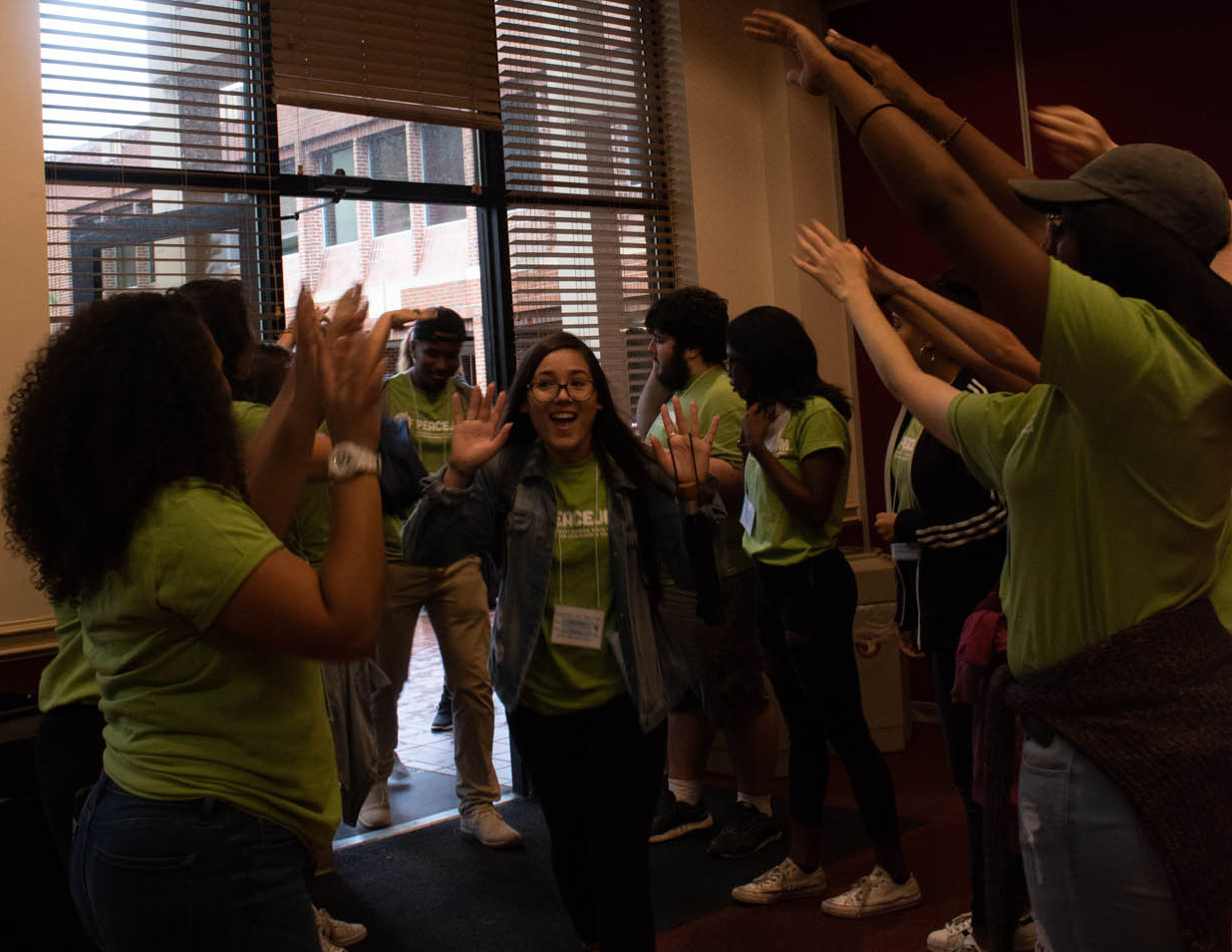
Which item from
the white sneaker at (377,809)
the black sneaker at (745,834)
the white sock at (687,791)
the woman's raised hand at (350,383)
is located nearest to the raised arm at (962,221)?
the woman's raised hand at (350,383)

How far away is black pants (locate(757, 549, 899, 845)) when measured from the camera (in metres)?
3.22

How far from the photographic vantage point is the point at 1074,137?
1742 mm

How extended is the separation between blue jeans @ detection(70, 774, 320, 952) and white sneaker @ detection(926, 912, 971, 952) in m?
2.00

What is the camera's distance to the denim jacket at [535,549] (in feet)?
8.31

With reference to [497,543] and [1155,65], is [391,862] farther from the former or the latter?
[1155,65]

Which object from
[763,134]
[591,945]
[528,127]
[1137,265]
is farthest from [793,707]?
[763,134]

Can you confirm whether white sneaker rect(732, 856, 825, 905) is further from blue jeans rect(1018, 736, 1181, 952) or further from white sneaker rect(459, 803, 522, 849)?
blue jeans rect(1018, 736, 1181, 952)

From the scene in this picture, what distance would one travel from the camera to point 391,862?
395 cm

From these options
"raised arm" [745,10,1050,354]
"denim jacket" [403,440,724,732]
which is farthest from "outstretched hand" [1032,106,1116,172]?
"denim jacket" [403,440,724,732]

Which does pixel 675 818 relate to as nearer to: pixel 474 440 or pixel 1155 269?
pixel 474 440

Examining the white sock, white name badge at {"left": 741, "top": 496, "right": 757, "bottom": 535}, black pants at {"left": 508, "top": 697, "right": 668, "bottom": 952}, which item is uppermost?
white name badge at {"left": 741, "top": 496, "right": 757, "bottom": 535}

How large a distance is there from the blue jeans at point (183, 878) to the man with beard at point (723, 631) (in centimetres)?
232

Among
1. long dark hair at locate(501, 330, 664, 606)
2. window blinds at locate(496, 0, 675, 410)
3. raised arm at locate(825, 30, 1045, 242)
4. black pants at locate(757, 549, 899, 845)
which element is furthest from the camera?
window blinds at locate(496, 0, 675, 410)

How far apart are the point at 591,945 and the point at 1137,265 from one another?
1962 mm
